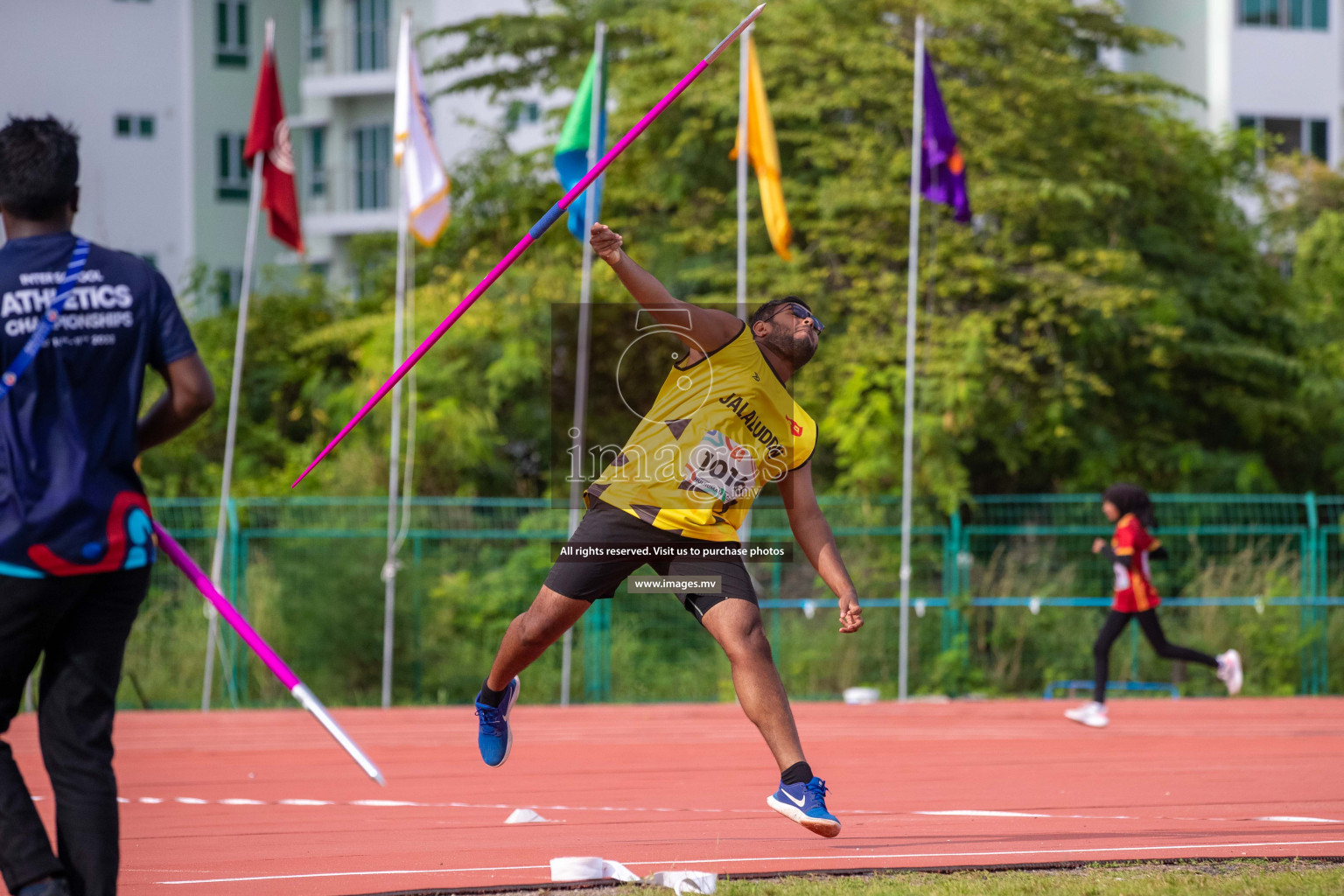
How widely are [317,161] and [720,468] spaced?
32.8 meters

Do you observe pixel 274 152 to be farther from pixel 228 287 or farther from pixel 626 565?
pixel 228 287

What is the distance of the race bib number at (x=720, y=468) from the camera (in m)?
5.45

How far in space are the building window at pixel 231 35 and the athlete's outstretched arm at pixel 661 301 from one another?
104 ft

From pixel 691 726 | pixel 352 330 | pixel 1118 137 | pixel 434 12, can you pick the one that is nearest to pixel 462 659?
pixel 691 726

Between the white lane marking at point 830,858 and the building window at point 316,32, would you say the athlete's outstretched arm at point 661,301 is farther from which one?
the building window at point 316,32

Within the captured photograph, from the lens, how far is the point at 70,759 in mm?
3768

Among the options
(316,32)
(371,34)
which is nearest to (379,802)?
(371,34)

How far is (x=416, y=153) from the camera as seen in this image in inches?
585

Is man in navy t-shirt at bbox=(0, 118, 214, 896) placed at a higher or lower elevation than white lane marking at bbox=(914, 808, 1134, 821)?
higher

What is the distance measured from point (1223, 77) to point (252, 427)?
19767mm

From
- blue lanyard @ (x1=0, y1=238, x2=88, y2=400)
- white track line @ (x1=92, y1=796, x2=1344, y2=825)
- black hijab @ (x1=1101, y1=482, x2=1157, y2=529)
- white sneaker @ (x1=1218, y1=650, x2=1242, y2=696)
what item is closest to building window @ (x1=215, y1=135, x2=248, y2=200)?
black hijab @ (x1=1101, y1=482, x2=1157, y2=529)

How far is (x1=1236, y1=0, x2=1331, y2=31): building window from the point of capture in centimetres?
2998

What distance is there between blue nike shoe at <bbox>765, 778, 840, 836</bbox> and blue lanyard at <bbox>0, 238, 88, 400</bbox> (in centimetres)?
273

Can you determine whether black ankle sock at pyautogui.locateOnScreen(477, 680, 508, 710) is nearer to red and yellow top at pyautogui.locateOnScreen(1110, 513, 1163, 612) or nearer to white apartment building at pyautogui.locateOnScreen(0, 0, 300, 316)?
red and yellow top at pyautogui.locateOnScreen(1110, 513, 1163, 612)
